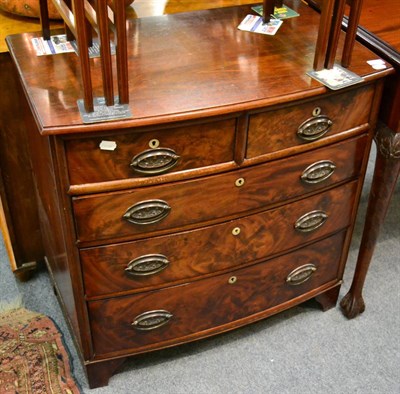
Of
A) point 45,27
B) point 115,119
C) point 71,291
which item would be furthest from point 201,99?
point 71,291

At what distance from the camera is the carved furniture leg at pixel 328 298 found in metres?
1.87

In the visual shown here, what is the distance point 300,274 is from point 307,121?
1.66ft

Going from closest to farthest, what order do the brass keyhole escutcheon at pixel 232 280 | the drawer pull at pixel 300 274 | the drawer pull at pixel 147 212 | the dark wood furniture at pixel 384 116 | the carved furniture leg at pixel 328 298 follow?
the drawer pull at pixel 147 212 < the dark wood furniture at pixel 384 116 < the brass keyhole escutcheon at pixel 232 280 < the drawer pull at pixel 300 274 < the carved furniture leg at pixel 328 298

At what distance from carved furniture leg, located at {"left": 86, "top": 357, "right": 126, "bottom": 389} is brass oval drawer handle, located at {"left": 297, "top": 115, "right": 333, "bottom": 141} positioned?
773 mm

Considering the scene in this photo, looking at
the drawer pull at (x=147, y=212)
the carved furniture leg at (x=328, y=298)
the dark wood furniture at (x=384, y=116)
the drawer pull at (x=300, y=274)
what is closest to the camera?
the drawer pull at (x=147, y=212)

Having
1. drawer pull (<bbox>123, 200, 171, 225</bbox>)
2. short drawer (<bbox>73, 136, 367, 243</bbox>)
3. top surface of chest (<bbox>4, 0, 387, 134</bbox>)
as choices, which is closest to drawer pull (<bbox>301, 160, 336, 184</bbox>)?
short drawer (<bbox>73, 136, 367, 243</bbox>)

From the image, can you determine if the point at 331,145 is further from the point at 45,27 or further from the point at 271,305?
the point at 45,27

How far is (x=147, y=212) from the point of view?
52.9 inches

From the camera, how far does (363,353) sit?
1.79m

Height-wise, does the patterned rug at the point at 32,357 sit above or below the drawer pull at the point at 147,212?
below

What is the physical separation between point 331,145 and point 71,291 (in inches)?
29.3

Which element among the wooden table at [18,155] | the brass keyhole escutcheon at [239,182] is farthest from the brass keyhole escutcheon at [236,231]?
the wooden table at [18,155]

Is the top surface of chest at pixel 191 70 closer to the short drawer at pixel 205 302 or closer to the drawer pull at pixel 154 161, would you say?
the drawer pull at pixel 154 161

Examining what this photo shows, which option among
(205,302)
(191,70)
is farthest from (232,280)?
(191,70)
